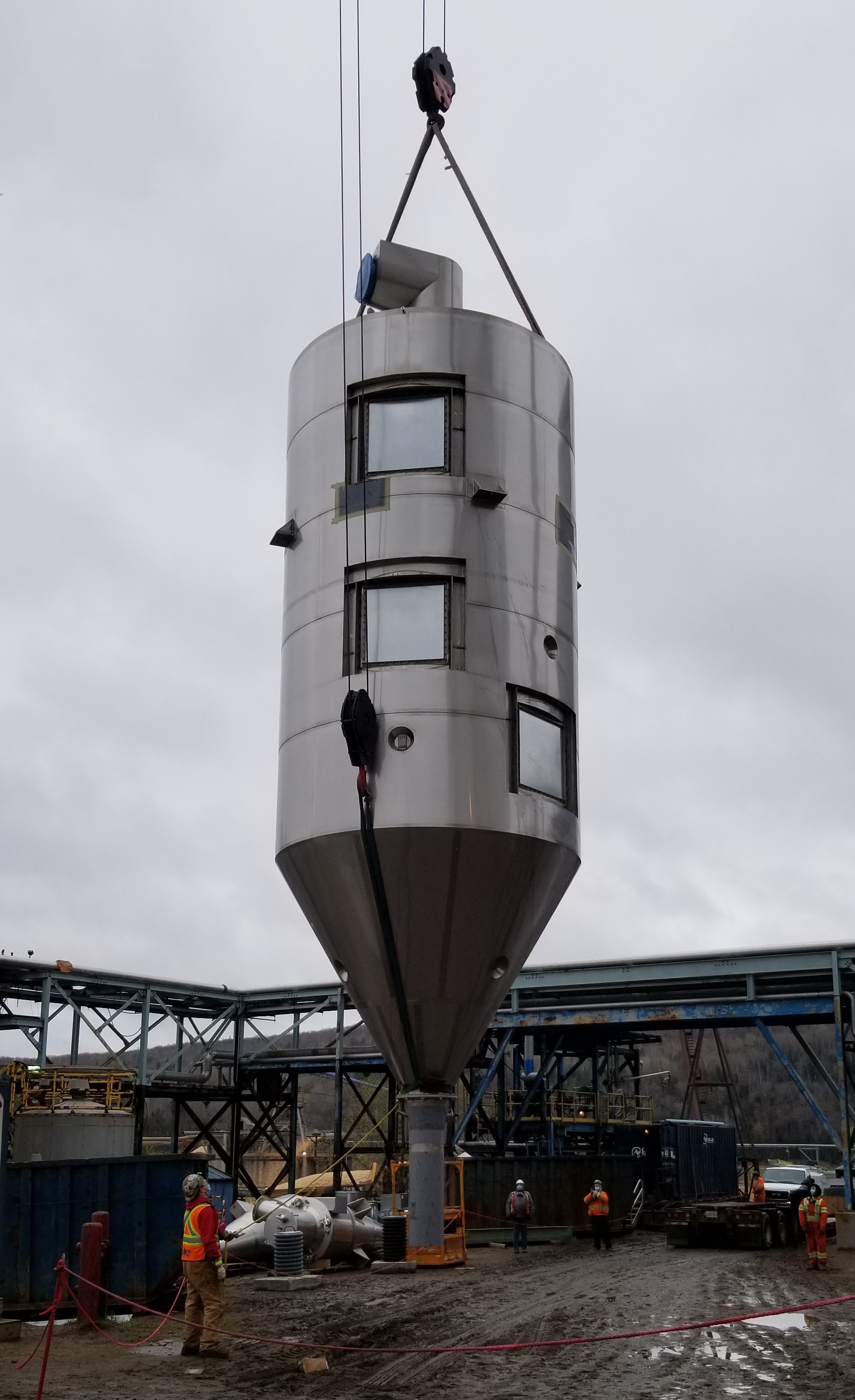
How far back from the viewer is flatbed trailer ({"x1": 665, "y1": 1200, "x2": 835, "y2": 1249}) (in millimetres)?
27750

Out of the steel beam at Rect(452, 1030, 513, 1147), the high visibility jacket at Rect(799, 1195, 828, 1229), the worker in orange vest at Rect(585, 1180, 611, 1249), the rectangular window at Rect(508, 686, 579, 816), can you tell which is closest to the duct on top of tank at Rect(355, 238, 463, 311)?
the rectangular window at Rect(508, 686, 579, 816)

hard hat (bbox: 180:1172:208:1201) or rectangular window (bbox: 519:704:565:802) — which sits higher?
rectangular window (bbox: 519:704:565:802)

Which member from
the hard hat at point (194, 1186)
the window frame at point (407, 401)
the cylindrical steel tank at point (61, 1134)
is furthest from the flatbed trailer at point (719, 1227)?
the window frame at point (407, 401)

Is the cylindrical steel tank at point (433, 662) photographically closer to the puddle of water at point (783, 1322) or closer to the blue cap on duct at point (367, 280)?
the blue cap on duct at point (367, 280)

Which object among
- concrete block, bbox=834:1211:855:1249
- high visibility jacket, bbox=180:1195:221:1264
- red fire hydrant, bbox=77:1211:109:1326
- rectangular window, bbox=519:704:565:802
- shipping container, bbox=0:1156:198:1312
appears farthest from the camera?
concrete block, bbox=834:1211:855:1249

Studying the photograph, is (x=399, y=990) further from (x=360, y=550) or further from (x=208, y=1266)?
(x=360, y=550)

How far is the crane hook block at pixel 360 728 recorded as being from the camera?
49.9 feet

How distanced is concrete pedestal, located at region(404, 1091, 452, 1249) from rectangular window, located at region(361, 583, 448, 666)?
5.55m

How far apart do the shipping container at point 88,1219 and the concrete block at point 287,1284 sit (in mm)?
2726

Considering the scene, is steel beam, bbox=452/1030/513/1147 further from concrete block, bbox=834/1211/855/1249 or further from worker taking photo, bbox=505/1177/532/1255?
concrete block, bbox=834/1211/855/1249

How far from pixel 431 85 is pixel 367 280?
9.51 ft

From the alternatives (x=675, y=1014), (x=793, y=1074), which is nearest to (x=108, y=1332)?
(x=793, y=1074)

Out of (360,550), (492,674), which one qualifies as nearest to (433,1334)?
(492,674)

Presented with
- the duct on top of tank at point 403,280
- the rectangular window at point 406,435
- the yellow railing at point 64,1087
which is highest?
the duct on top of tank at point 403,280
